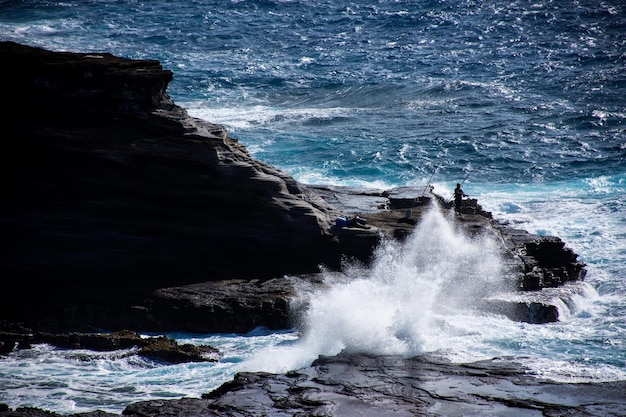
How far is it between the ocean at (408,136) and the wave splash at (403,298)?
0.07 metres

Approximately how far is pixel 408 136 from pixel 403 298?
23.4 metres

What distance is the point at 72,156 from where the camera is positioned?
22.4 m

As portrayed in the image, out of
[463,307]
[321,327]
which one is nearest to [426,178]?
[463,307]

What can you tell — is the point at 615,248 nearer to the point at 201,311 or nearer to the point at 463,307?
the point at 463,307

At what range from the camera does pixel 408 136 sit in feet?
145

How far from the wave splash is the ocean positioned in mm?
66

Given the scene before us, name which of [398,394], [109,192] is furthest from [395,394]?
[109,192]

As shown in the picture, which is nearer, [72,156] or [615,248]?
[72,156]

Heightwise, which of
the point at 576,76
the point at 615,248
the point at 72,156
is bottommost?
the point at 615,248

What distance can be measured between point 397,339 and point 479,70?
38.5 metres

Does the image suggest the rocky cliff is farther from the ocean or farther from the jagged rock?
the jagged rock

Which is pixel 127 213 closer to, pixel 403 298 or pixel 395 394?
pixel 403 298

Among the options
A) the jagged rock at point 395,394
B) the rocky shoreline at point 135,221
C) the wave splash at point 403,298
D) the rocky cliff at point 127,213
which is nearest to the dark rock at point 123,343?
the rocky shoreline at point 135,221

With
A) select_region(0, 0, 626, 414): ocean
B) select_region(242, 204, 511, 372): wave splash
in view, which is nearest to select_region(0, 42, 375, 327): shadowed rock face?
select_region(0, 0, 626, 414): ocean
